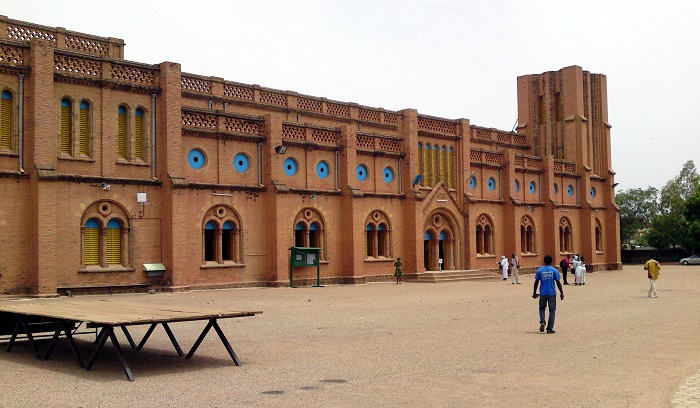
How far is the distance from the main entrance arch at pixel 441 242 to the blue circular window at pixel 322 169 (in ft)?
26.5

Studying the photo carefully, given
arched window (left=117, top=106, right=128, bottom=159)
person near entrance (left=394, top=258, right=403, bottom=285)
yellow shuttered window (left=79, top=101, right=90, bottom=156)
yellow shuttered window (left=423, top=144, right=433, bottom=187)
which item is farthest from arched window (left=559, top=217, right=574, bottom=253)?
yellow shuttered window (left=79, top=101, right=90, bottom=156)

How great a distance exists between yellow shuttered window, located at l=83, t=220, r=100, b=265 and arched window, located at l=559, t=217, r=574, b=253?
1385 inches

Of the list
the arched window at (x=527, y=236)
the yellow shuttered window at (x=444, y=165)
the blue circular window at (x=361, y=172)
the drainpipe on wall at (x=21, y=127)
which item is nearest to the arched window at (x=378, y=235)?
the blue circular window at (x=361, y=172)

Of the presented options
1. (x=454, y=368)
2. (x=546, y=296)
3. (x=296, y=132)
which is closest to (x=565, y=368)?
(x=454, y=368)

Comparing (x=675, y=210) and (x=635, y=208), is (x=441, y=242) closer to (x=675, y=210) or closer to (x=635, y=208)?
(x=675, y=210)

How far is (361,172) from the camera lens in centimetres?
3703

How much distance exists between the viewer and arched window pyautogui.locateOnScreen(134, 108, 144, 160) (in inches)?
1118

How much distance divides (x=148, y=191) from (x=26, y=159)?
497 cm

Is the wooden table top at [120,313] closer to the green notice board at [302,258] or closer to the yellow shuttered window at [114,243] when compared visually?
the yellow shuttered window at [114,243]

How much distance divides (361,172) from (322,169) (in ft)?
9.22

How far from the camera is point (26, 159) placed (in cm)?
2495

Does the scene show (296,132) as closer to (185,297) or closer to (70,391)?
(185,297)

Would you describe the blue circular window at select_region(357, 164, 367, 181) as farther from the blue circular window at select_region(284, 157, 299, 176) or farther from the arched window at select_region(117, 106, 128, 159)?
the arched window at select_region(117, 106, 128, 159)

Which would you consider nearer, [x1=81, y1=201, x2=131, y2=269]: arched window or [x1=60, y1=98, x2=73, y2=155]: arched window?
[x1=60, y1=98, x2=73, y2=155]: arched window
